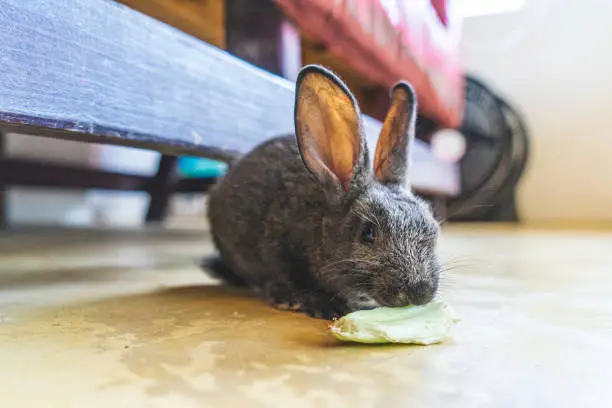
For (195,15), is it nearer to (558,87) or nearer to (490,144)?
(490,144)

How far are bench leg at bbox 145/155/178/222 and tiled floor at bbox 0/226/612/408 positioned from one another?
2.50 metres

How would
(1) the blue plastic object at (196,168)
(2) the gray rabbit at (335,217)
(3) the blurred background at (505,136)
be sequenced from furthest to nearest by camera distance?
1. (1) the blue plastic object at (196,168)
2. (3) the blurred background at (505,136)
3. (2) the gray rabbit at (335,217)

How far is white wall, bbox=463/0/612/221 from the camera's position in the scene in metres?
4.06

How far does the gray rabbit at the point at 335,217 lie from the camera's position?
89cm

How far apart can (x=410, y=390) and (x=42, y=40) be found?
33.5 inches

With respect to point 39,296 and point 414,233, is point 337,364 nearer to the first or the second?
point 414,233

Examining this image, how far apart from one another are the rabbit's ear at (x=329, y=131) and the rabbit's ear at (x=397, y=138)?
7cm

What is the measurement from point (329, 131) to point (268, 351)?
0.43m

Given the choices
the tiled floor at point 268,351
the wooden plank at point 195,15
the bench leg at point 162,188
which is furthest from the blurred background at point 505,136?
the tiled floor at point 268,351

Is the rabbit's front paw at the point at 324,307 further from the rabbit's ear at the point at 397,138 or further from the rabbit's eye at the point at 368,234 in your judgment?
the rabbit's ear at the point at 397,138

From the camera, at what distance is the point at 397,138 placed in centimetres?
104

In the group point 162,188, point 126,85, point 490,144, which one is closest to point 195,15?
point 126,85

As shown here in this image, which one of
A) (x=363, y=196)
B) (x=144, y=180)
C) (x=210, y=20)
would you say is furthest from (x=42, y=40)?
(x=144, y=180)

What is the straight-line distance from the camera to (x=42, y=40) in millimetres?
992
